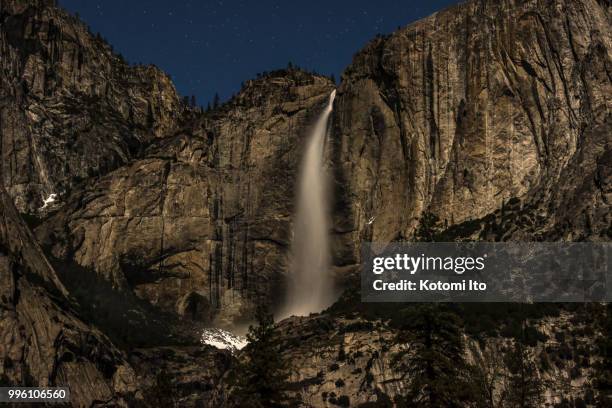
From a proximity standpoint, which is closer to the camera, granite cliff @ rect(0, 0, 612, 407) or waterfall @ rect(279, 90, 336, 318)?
granite cliff @ rect(0, 0, 612, 407)

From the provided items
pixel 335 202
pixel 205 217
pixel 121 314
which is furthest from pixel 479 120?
pixel 121 314

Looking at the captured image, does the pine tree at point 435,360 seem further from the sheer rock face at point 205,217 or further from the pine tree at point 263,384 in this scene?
the sheer rock face at point 205,217

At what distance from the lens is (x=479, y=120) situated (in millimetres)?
151750

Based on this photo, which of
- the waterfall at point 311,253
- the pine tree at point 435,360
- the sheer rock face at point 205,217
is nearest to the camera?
the pine tree at point 435,360

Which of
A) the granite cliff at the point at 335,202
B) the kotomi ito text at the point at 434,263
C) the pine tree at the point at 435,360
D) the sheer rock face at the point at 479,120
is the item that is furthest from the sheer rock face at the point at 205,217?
the pine tree at the point at 435,360

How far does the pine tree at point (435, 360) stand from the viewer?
67625 millimetres

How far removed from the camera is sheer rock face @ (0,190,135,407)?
122 m

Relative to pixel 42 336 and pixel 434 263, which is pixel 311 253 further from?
pixel 42 336

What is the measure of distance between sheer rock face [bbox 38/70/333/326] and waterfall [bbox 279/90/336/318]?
1974 millimetres

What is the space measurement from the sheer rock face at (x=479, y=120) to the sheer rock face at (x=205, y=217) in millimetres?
11371

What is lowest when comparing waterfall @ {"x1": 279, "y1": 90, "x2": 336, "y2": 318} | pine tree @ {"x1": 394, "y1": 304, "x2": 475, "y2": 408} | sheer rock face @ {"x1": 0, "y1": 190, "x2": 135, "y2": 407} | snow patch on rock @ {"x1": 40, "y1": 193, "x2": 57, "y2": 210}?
pine tree @ {"x1": 394, "y1": 304, "x2": 475, "y2": 408}

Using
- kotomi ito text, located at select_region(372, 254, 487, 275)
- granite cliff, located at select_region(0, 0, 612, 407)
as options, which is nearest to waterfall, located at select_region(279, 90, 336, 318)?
granite cliff, located at select_region(0, 0, 612, 407)

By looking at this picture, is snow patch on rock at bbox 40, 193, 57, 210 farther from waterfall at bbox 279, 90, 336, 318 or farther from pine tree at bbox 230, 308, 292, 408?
pine tree at bbox 230, 308, 292, 408

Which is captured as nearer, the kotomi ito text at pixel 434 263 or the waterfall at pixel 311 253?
the kotomi ito text at pixel 434 263
